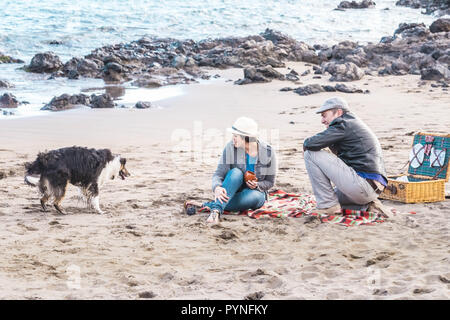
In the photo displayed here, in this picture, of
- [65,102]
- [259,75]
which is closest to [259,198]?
[65,102]

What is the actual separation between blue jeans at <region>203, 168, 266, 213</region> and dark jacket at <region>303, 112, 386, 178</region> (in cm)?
80

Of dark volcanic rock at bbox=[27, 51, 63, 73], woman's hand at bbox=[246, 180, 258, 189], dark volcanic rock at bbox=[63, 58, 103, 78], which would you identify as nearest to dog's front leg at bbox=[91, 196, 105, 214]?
woman's hand at bbox=[246, 180, 258, 189]

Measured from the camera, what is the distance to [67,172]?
646cm

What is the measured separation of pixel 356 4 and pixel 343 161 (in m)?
44.3

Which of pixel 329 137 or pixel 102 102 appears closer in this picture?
pixel 329 137

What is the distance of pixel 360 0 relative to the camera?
2003 inches

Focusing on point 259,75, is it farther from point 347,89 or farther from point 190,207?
point 190,207

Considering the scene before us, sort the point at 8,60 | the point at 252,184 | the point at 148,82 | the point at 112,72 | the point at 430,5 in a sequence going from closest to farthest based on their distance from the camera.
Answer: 1. the point at 252,184
2. the point at 148,82
3. the point at 112,72
4. the point at 8,60
5. the point at 430,5

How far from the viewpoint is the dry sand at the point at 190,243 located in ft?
14.1

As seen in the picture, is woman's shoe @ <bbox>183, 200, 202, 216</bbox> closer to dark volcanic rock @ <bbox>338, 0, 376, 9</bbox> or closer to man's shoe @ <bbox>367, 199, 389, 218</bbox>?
man's shoe @ <bbox>367, 199, 389, 218</bbox>

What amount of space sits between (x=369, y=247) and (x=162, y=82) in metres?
14.5

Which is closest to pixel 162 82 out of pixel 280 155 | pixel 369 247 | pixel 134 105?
pixel 134 105
